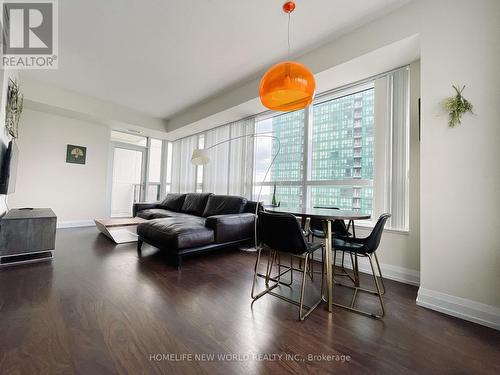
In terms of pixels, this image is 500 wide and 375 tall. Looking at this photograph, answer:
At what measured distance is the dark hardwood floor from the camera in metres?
1.17

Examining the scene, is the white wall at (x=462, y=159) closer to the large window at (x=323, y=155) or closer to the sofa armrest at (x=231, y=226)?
the large window at (x=323, y=155)

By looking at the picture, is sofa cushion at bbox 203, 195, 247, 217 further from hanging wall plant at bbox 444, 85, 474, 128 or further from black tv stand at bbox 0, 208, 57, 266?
hanging wall plant at bbox 444, 85, 474, 128

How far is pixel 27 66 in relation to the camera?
3537mm

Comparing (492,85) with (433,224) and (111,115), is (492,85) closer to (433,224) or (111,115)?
(433,224)

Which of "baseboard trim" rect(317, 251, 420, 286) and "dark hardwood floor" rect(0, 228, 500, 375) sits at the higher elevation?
"baseboard trim" rect(317, 251, 420, 286)

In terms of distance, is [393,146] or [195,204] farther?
[195,204]

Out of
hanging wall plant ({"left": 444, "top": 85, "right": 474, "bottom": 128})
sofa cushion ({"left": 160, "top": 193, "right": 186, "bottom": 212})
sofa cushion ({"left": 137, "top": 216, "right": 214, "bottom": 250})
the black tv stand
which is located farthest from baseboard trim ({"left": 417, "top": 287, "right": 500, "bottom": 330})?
sofa cushion ({"left": 160, "top": 193, "right": 186, "bottom": 212})

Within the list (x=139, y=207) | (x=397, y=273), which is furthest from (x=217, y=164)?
(x=397, y=273)

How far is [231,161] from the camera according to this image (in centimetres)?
492

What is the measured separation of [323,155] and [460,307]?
2369 millimetres

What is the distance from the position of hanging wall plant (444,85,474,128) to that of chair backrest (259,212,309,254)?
5.34 ft

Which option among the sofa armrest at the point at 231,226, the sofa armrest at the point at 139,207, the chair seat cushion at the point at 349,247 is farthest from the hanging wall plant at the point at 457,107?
the sofa armrest at the point at 139,207

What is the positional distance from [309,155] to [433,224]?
2.08 meters

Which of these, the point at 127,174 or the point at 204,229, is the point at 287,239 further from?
the point at 127,174
